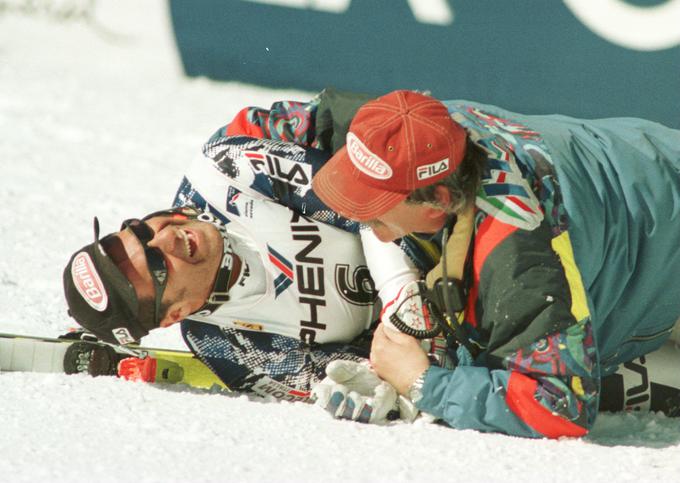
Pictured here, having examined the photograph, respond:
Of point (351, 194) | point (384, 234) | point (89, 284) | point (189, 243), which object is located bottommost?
point (89, 284)

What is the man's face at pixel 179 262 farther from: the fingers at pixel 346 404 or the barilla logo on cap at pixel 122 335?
the fingers at pixel 346 404

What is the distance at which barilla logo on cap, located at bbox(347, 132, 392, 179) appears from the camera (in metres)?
2.70

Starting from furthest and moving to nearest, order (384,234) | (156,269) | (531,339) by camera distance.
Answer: (156,269)
(384,234)
(531,339)

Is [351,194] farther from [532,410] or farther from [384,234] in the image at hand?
[532,410]

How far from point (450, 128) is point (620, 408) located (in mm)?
1155

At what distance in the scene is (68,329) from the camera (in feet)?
11.9

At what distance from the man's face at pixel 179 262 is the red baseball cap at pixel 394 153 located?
51 cm

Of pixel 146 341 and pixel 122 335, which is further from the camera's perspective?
pixel 146 341

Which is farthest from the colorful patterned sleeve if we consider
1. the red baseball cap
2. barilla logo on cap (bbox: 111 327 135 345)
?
barilla logo on cap (bbox: 111 327 135 345)

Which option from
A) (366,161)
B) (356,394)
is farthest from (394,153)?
(356,394)

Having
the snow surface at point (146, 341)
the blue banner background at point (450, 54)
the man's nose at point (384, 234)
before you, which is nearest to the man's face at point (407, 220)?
the man's nose at point (384, 234)

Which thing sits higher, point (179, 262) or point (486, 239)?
point (486, 239)

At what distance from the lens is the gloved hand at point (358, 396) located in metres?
2.92

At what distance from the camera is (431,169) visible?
8.83 ft
